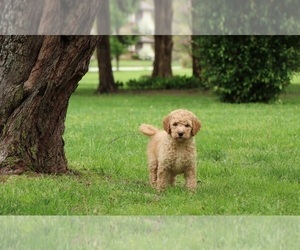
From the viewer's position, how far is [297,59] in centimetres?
1730

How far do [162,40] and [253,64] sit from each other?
9812 millimetres

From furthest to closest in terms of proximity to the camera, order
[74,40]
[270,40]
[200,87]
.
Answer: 1. [200,87]
2. [270,40]
3. [74,40]

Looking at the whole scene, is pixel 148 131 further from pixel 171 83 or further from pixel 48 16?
pixel 171 83

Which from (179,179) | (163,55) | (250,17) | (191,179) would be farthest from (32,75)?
(163,55)

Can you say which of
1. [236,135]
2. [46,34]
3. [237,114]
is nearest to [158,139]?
[46,34]

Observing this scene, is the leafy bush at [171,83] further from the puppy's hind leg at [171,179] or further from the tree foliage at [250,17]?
the puppy's hind leg at [171,179]

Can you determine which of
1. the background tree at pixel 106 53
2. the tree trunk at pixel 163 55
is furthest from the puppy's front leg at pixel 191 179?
the tree trunk at pixel 163 55

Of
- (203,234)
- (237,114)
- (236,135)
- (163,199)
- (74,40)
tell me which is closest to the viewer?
(203,234)

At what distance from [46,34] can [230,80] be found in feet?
36.0

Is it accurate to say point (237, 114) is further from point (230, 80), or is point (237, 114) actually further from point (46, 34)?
point (46, 34)

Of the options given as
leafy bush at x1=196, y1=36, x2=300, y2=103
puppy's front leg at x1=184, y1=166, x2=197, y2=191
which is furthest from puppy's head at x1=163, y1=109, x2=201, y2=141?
leafy bush at x1=196, y1=36, x2=300, y2=103

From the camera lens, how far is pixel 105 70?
23.3 metres

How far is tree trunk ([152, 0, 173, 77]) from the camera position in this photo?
26.3 metres

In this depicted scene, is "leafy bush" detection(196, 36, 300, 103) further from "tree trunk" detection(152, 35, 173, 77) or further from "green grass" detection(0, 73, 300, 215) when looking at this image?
"tree trunk" detection(152, 35, 173, 77)
